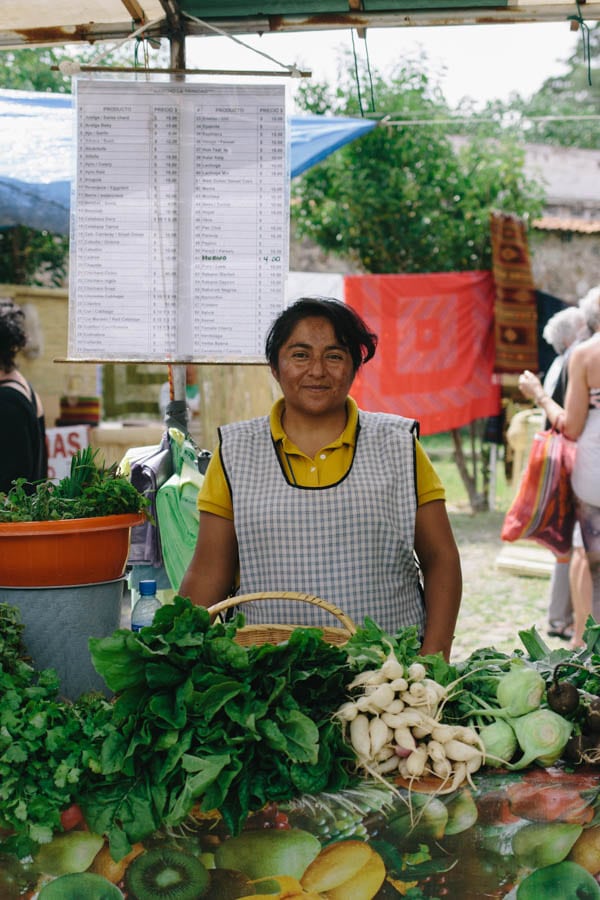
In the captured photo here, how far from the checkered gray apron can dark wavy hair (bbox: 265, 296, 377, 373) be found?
0.23 metres

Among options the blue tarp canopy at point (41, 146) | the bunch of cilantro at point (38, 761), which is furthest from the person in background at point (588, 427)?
the bunch of cilantro at point (38, 761)

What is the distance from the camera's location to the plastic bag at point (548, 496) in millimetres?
5336

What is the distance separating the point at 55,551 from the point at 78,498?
16cm

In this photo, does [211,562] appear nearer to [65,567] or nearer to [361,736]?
[65,567]

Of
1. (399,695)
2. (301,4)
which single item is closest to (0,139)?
(301,4)

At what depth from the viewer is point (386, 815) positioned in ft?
5.79

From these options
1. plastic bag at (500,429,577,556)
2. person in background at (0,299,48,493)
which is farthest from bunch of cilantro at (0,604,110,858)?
plastic bag at (500,429,577,556)

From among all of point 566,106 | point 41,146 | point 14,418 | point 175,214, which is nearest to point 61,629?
point 175,214

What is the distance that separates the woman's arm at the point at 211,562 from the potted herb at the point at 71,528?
1.28 ft

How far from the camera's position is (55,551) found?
2189mm

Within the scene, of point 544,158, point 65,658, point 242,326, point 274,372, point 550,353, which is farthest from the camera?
point 544,158

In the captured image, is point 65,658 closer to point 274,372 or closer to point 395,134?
point 274,372

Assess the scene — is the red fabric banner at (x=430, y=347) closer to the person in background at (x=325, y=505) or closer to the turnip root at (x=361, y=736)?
the person in background at (x=325, y=505)

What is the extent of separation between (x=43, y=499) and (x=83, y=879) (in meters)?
0.82
